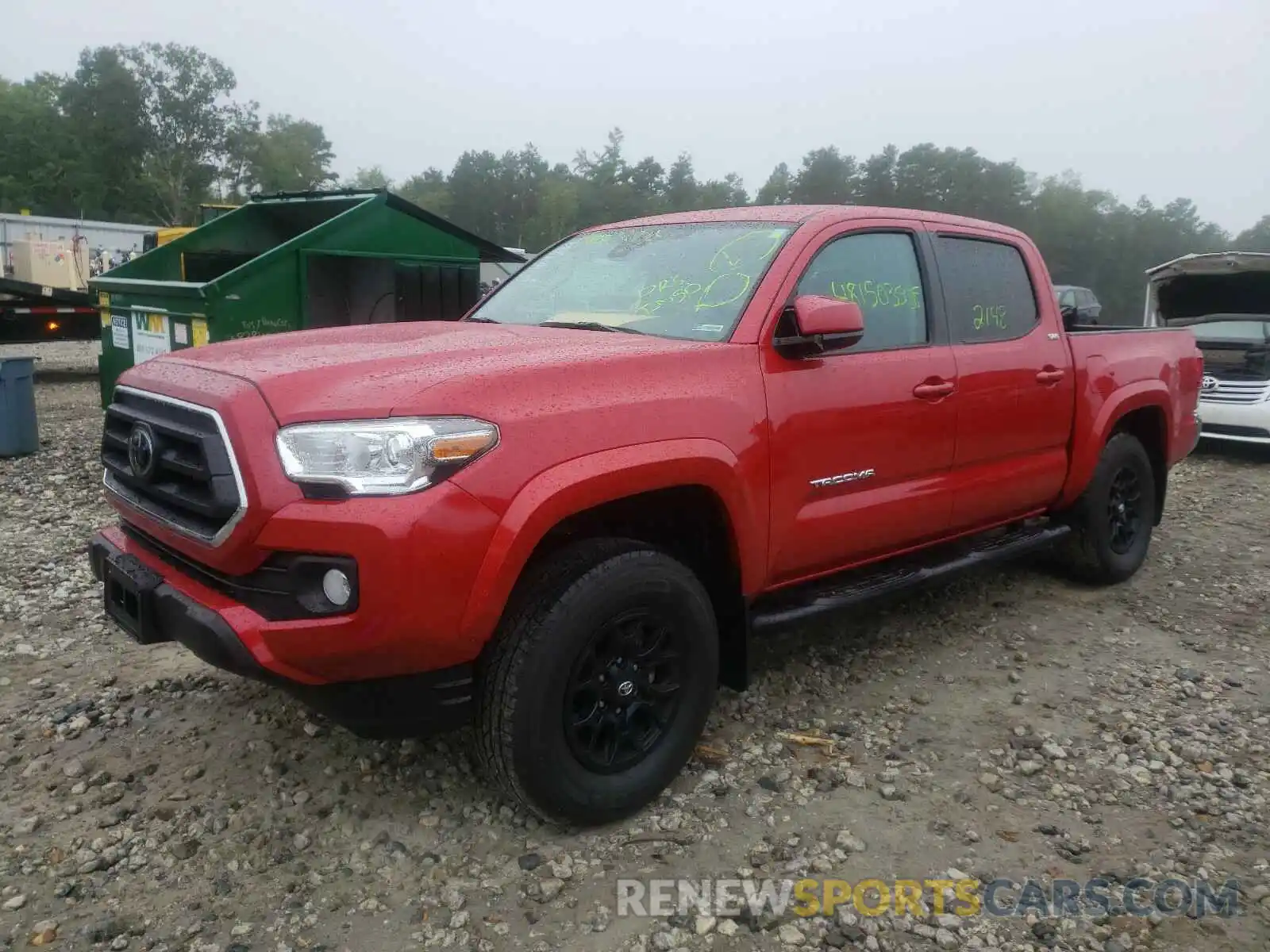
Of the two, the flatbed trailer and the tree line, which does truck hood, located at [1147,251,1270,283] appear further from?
the tree line

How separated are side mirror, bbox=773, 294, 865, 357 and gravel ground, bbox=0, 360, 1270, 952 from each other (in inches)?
55.3

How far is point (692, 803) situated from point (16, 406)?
7009 mm

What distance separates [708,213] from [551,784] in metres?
2.35

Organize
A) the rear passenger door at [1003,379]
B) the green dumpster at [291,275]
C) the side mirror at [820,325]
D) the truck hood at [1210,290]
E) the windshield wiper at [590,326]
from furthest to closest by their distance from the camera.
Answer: the truck hood at [1210,290] → the green dumpster at [291,275] → the rear passenger door at [1003,379] → the windshield wiper at [590,326] → the side mirror at [820,325]

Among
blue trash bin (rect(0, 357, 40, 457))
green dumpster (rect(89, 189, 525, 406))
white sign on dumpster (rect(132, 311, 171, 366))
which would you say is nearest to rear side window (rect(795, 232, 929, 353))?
green dumpster (rect(89, 189, 525, 406))

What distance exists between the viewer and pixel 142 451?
273cm

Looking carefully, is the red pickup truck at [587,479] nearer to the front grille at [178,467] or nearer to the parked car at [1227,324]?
the front grille at [178,467]

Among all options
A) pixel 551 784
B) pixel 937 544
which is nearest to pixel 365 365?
pixel 551 784

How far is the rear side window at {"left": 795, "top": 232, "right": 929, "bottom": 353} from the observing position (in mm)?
3453

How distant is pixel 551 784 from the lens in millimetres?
2645

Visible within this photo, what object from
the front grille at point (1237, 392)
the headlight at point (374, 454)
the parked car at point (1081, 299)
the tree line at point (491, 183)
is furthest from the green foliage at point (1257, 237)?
the headlight at point (374, 454)

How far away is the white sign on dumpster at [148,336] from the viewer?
261 inches

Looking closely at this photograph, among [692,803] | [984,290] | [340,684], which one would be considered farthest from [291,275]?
[692,803]

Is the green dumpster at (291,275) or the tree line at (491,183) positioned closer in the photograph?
the green dumpster at (291,275)
